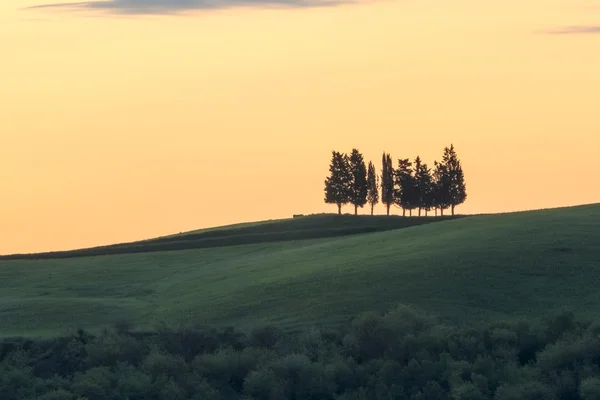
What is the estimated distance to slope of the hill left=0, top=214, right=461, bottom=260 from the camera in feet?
312

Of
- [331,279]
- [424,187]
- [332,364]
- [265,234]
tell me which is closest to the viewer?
[332,364]

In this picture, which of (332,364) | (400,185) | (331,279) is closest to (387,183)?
(400,185)

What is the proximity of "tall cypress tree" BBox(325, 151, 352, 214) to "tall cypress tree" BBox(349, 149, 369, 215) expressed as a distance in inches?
15.6

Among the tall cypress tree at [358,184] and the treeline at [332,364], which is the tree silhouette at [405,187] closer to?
the tall cypress tree at [358,184]

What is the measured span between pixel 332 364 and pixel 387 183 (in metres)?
73.4

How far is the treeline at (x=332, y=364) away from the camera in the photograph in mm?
50438

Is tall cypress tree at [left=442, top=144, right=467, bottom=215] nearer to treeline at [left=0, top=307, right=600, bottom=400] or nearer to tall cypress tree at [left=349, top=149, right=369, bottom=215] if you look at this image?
tall cypress tree at [left=349, top=149, right=369, bottom=215]

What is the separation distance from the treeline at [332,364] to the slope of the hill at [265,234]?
38.2 metres

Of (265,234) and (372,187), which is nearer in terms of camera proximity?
(265,234)

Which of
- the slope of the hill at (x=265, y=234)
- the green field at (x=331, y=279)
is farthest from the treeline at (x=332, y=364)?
the slope of the hill at (x=265, y=234)

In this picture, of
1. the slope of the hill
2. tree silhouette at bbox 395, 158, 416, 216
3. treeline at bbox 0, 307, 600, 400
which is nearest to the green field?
treeline at bbox 0, 307, 600, 400

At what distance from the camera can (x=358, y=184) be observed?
12488cm

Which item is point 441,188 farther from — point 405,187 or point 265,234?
point 265,234

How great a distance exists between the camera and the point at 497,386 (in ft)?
165
